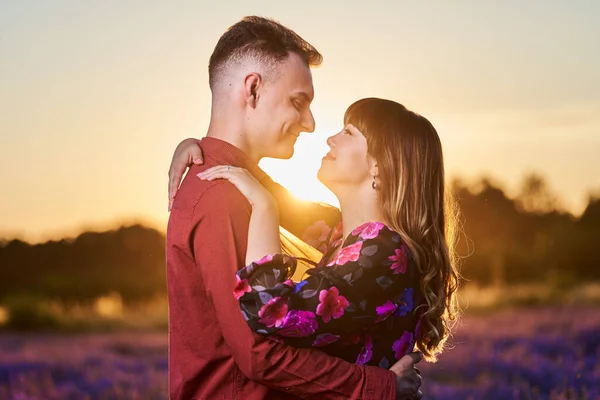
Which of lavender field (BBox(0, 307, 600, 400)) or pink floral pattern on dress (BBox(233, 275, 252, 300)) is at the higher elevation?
pink floral pattern on dress (BBox(233, 275, 252, 300))

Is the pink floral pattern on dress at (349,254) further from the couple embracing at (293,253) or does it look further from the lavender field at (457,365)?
the lavender field at (457,365)

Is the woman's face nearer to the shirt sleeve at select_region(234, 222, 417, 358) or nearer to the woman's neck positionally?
the woman's neck

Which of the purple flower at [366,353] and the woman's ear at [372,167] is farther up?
the woman's ear at [372,167]

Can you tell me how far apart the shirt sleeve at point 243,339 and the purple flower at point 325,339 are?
39mm

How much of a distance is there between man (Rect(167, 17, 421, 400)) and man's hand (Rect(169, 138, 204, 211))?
45 mm

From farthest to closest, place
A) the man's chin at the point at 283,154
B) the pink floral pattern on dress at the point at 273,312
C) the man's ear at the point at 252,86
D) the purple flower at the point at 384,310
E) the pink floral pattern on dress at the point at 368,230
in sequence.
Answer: the man's chin at the point at 283,154 → the man's ear at the point at 252,86 → the pink floral pattern on dress at the point at 368,230 → the purple flower at the point at 384,310 → the pink floral pattern on dress at the point at 273,312

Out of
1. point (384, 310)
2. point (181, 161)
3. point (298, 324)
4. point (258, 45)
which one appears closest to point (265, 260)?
point (298, 324)

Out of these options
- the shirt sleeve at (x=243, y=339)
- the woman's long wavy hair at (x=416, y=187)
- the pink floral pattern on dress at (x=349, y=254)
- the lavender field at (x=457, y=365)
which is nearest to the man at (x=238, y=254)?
the shirt sleeve at (x=243, y=339)

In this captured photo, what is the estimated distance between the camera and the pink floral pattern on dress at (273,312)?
113 inches

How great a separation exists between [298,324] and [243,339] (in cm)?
18

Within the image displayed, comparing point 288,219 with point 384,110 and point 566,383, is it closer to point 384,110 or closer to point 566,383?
point 384,110

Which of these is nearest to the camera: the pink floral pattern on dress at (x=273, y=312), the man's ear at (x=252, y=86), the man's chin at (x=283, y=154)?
the pink floral pattern on dress at (x=273, y=312)

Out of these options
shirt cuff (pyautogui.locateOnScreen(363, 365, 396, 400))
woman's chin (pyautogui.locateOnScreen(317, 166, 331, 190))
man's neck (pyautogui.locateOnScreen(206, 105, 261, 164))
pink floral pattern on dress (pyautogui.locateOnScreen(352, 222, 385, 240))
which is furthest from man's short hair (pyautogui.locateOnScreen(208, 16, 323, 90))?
shirt cuff (pyautogui.locateOnScreen(363, 365, 396, 400))

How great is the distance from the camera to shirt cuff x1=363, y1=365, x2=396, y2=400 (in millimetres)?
3037
